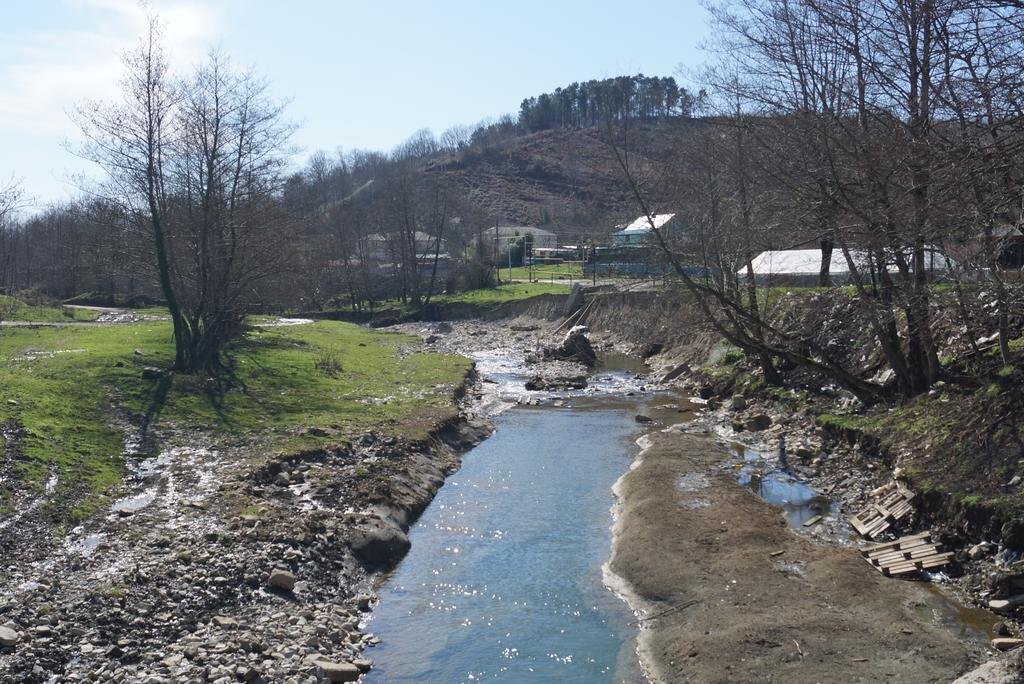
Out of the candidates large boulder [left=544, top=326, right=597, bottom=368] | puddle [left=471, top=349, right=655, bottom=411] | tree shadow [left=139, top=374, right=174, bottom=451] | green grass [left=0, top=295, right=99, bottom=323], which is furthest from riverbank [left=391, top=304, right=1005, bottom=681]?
green grass [left=0, top=295, right=99, bottom=323]

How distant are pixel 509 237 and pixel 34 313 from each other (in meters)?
59.7

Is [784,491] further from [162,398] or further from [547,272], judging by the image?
[547,272]

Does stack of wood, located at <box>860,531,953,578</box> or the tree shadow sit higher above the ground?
the tree shadow

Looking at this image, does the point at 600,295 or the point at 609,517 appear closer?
the point at 609,517

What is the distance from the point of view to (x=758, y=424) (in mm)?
26531

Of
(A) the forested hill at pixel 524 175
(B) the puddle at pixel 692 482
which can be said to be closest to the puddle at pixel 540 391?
(B) the puddle at pixel 692 482

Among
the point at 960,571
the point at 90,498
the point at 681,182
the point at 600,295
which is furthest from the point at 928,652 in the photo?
the point at 600,295

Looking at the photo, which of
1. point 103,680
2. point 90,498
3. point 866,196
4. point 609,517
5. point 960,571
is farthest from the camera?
point 609,517

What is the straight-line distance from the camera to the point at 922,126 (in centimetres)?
1549

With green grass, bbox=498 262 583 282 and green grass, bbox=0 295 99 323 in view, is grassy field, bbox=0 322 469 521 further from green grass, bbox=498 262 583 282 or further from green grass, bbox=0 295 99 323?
green grass, bbox=498 262 583 282

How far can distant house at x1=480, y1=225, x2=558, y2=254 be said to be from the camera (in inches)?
3696

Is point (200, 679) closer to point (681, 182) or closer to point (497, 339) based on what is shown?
point (681, 182)

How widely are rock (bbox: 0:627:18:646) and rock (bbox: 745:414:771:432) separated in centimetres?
2015

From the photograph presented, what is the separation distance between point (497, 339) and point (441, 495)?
38.6m
